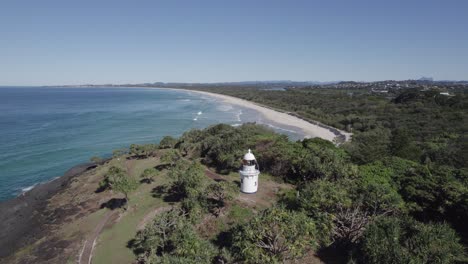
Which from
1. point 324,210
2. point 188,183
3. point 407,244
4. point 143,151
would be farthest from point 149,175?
point 407,244

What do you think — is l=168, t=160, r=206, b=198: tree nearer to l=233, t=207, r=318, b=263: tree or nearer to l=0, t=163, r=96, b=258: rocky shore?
l=233, t=207, r=318, b=263: tree

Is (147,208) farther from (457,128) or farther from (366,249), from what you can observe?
(457,128)

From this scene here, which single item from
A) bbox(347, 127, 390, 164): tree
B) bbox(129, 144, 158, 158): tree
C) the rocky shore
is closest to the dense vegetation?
bbox(347, 127, 390, 164): tree

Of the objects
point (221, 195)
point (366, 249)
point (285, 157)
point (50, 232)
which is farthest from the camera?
point (285, 157)

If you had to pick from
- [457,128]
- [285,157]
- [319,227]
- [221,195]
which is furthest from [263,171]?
[457,128]

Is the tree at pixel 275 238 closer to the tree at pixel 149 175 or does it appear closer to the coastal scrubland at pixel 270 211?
the coastal scrubland at pixel 270 211
